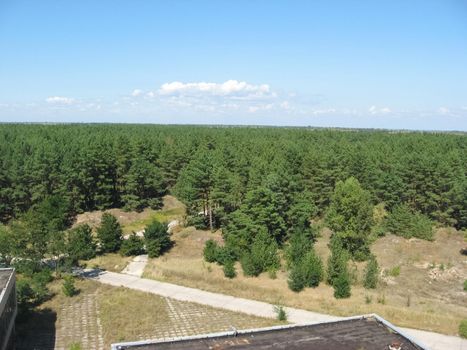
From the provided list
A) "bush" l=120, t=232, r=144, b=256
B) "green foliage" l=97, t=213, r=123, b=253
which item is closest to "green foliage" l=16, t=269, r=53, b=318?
"bush" l=120, t=232, r=144, b=256

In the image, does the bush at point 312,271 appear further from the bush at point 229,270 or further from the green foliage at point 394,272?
the green foliage at point 394,272

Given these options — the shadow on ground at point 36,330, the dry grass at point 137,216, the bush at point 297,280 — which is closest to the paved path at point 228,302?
the bush at point 297,280

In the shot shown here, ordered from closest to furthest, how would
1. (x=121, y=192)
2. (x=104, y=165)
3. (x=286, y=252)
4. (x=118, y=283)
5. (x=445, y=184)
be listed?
(x=118, y=283)
(x=286, y=252)
(x=445, y=184)
(x=104, y=165)
(x=121, y=192)

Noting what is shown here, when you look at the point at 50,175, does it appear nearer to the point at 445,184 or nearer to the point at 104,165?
the point at 104,165

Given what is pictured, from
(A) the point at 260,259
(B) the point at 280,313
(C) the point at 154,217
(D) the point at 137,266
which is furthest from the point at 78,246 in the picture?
(C) the point at 154,217

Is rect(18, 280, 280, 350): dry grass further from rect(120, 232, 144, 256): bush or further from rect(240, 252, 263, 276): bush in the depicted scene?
rect(120, 232, 144, 256): bush

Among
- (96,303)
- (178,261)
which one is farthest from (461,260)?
(96,303)

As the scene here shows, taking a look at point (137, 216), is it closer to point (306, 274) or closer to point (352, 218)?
point (352, 218)
